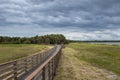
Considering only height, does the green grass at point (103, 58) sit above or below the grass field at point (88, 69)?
below

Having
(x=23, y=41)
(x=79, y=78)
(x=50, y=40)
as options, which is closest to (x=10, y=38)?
(x=23, y=41)

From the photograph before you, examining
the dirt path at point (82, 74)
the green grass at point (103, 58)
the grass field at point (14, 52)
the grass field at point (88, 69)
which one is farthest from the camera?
the grass field at point (14, 52)

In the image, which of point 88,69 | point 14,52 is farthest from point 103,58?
point 14,52

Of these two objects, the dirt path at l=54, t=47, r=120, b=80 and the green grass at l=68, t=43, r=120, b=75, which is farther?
the green grass at l=68, t=43, r=120, b=75

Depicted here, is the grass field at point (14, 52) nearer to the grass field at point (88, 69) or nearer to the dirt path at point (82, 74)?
the grass field at point (88, 69)

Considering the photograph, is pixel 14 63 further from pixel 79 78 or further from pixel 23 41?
pixel 23 41

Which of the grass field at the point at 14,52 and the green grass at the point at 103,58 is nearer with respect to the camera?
the green grass at the point at 103,58

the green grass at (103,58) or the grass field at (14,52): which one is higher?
the grass field at (14,52)

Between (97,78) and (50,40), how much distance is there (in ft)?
593

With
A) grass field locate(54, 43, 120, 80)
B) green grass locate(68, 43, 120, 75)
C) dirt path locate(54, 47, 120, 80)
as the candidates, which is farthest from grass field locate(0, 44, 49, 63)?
dirt path locate(54, 47, 120, 80)

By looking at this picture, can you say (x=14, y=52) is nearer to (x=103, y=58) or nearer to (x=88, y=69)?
(x=103, y=58)

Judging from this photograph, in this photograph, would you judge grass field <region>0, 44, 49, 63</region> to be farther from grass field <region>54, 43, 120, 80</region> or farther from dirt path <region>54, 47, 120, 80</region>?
dirt path <region>54, 47, 120, 80</region>

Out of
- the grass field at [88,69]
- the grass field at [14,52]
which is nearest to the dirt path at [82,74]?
the grass field at [88,69]

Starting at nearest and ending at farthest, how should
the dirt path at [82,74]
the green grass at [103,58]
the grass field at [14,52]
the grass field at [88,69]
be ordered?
the dirt path at [82,74]
the grass field at [88,69]
the green grass at [103,58]
the grass field at [14,52]
